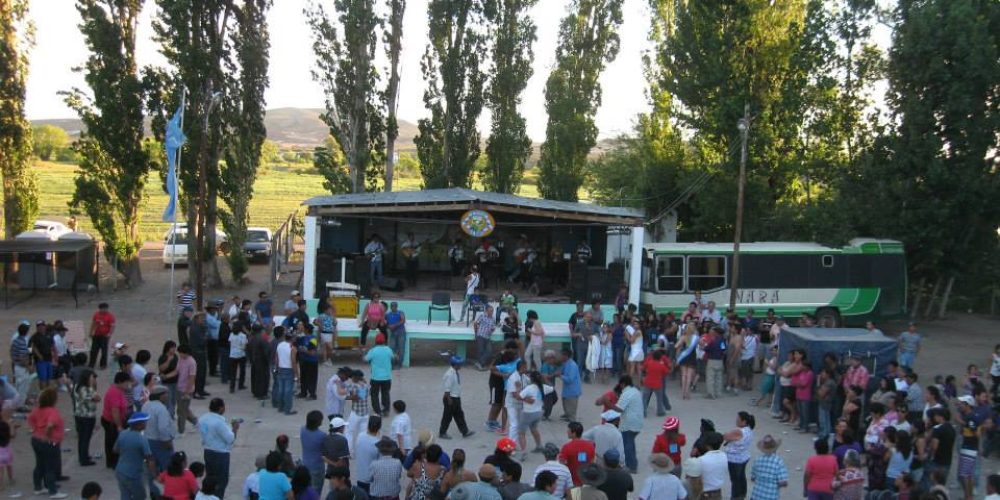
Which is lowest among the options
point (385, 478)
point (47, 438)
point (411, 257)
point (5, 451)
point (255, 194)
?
point (5, 451)

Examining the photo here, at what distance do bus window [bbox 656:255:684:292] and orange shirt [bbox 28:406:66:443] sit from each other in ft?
49.9

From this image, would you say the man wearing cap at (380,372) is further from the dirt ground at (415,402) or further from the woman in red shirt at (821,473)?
the woman in red shirt at (821,473)

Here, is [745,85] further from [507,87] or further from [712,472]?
[712,472]

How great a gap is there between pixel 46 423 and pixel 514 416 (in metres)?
5.52

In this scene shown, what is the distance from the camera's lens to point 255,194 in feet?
215

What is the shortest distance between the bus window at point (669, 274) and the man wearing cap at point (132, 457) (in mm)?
15199

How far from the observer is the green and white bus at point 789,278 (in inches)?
860

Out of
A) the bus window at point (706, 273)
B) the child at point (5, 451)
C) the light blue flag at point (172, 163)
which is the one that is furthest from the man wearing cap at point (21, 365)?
the bus window at point (706, 273)

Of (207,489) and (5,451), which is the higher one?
(207,489)

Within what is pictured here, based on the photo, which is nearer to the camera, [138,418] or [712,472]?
[712,472]

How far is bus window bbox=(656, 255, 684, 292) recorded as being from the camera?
71.5ft

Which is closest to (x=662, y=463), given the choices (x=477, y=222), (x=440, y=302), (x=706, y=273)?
(x=440, y=302)

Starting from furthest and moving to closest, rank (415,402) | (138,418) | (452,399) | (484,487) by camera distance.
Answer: (415,402)
(452,399)
(138,418)
(484,487)

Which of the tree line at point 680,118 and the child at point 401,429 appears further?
the tree line at point 680,118
